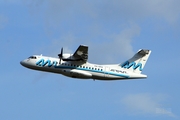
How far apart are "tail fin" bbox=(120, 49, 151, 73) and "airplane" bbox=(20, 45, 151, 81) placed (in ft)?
1.63

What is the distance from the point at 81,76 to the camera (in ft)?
229

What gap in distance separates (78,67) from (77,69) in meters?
0.33

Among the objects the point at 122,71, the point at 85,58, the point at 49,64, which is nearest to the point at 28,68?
the point at 49,64

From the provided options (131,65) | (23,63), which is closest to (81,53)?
(131,65)

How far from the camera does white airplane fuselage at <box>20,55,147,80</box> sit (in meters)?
69.8

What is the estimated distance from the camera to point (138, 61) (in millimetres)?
73938

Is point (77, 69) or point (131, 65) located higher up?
point (131, 65)

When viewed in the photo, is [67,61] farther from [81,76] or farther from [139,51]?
[139,51]

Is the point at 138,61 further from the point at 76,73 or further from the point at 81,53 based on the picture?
the point at 76,73

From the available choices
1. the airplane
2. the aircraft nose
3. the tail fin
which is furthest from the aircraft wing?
the aircraft nose

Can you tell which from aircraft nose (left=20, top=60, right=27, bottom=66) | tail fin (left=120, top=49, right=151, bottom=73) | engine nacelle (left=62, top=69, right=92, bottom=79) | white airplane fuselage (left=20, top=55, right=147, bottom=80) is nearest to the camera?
engine nacelle (left=62, top=69, right=92, bottom=79)

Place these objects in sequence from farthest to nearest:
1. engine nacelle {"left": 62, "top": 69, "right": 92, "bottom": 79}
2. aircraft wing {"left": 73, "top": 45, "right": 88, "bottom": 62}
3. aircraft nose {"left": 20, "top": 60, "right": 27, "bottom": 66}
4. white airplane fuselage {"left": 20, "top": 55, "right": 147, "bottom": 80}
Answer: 1. aircraft nose {"left": 20, "top": 60, "right": 27, "bottom": 66}
2. white airplane fuselage {"left": 20, "top": 55, "right": 147, "bottom": 80}
3. engine nacelle {"left": 62, "top": 69, "right": 92, "bottom": 79}
4. aircraft wing {"left": 73, "top": 45, "right": 88, "bottom": 62}

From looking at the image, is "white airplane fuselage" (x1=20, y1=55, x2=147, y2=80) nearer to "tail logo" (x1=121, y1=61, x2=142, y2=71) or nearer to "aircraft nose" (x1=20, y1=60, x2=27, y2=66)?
"aircraft nose" (x1=20, y1=60, x2=27, y2=66)

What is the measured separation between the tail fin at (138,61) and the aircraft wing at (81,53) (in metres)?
6.62
